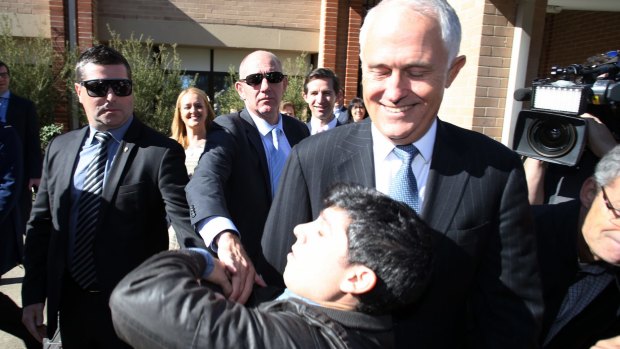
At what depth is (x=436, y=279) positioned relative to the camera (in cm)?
150

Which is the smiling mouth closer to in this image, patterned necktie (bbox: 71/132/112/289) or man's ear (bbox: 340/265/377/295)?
man's ear (bbox: 340/265/377/295)

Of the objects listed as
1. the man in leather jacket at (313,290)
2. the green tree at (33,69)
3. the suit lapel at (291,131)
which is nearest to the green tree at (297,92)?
the green tree at (33,69)

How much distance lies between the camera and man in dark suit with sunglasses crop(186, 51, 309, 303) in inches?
78.7

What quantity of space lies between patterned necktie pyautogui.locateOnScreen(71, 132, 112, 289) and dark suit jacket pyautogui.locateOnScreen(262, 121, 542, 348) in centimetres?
125

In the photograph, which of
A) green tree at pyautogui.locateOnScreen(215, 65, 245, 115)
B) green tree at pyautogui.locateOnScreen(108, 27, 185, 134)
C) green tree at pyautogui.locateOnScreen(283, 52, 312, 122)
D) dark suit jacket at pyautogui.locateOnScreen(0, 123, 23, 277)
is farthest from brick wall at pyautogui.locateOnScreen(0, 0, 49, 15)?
dark suit jacket at pyautogui.locateOnScreen(0, 123, 23, 277)

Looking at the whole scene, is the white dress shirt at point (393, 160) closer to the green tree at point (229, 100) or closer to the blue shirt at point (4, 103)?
the blue shirt at point (4, 103)

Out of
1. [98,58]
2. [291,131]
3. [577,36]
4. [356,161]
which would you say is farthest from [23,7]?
[577,36]

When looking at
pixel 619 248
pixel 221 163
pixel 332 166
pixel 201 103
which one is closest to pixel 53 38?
pixel 201 103

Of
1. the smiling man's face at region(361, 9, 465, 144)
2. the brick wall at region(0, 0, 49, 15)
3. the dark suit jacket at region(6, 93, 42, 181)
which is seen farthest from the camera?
the brick wall at region(0, 0, 49, 15)

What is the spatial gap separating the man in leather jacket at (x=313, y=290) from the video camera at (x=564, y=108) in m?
1.41

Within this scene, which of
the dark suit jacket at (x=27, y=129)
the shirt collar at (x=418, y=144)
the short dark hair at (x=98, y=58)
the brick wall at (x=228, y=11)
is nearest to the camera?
the shirt collar at (x=418, y=144)

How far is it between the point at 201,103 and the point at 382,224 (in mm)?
3844

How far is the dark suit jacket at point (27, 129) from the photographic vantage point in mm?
4926

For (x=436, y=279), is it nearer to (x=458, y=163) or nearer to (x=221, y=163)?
(x=458, y=163)
